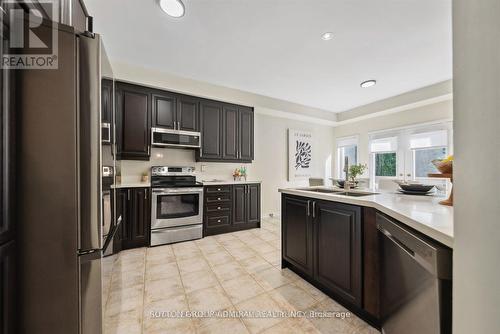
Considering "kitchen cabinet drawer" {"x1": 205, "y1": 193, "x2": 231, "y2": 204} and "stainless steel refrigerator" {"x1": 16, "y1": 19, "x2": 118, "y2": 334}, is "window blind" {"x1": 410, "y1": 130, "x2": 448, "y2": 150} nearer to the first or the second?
"kitchen cabinet drawer" {"x1": 205, "y1": 193, "x2": 231, "y2": 204}

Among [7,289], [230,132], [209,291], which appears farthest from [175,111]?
[7,289]

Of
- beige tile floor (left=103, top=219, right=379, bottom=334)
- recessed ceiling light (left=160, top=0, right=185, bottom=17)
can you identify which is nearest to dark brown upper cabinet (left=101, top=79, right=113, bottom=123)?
beige tile floor (left=103, top=219, right=379, bottom=334)

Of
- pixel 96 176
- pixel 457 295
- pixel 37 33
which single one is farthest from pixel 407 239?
pixel 37 33

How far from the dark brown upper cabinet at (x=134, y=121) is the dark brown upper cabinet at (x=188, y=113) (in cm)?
48

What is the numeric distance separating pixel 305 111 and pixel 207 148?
114 inches

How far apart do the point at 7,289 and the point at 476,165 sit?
63.3 inches

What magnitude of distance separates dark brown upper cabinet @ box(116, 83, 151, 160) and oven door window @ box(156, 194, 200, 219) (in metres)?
0.78

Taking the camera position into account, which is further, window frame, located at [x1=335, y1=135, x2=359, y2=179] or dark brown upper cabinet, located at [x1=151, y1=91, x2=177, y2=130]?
window frame, located at [x1=335, y1=135, x2=359, y2=179]

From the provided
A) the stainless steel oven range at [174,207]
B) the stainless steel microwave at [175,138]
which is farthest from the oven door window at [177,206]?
the stainless steel microwave at [175,138]

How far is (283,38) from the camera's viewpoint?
251 centimetres

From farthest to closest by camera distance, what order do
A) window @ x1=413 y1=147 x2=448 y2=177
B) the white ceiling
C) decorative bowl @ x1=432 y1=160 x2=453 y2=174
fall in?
window @ x1=413 y1=147 x2=448 y2=177 < the white ceiling < decorative bowl @ x1=432 y1=160 x2=453 y2=174

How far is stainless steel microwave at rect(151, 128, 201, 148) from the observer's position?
321 centimetres

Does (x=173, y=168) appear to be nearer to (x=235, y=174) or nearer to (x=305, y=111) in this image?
(x=235, y=174)

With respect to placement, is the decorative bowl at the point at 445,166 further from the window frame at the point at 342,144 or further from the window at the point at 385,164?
the window frame at the point at 342,144
